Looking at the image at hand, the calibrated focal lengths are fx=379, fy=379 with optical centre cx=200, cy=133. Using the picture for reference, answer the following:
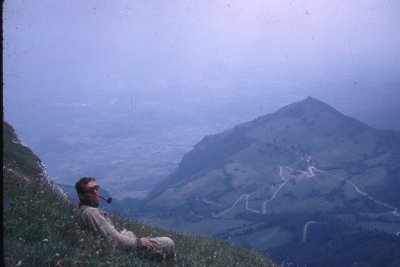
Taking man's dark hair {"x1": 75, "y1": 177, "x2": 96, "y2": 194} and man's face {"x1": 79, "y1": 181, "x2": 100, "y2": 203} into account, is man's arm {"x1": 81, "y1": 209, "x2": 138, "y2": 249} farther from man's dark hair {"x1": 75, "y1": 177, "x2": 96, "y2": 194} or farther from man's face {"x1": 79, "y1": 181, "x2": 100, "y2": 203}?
man's dark hair {"x1": 75, "y1": 177, "x2": 96, "y2": 194}

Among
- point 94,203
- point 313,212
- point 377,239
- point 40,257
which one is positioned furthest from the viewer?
point 313,212

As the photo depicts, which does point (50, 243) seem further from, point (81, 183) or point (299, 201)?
point (299, 201)

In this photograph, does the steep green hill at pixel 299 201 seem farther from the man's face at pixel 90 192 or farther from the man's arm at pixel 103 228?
the man's face at pixel 90 192

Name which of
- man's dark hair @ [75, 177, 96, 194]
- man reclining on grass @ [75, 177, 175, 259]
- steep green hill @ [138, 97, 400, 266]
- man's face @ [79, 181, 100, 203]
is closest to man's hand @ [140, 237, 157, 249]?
man reclining on grass @ [75, 177, 175, 259]

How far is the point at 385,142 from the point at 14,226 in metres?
215

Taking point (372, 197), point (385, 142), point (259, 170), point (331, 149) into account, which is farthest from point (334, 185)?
point (385, 142)

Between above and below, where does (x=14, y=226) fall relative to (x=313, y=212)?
above

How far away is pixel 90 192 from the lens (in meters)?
7.12

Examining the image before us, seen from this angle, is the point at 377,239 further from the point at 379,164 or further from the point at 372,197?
the point at 379,164

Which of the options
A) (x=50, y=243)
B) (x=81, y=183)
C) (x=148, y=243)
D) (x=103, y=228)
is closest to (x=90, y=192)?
(x=81, y=183)

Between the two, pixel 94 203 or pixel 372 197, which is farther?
pixel 372 197

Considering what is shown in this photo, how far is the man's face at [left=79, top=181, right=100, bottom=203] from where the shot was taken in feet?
23.3

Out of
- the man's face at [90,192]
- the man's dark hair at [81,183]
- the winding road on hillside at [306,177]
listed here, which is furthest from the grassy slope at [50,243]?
the winding road on hillside at [306,177]

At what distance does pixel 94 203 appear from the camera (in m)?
7.22
